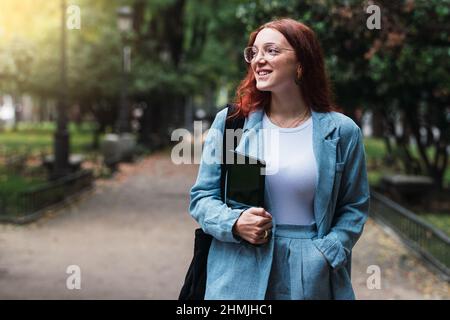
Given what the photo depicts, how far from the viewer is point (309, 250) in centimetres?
276

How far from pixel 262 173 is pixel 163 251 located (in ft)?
27.1

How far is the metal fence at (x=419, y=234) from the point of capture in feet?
31.5

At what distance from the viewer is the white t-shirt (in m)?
2.77

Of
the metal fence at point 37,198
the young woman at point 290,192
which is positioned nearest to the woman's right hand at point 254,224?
the young woman at point 290,192

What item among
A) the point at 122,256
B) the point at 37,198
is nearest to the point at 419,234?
the point at 122,256

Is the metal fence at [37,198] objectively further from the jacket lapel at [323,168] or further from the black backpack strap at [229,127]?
the jacket lapel at [323,168]

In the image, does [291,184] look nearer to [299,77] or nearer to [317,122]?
[317,122]

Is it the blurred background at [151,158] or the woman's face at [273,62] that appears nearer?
the woman's face at [273,62]

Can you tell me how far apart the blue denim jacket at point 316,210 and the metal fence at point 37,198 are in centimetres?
1054

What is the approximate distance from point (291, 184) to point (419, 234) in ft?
27.9

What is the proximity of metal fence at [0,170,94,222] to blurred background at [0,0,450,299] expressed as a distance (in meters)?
0.04

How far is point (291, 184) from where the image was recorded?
2.77 m

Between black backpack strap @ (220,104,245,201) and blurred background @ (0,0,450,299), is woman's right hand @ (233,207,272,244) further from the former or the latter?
blurred background @ (0,0,450,299)

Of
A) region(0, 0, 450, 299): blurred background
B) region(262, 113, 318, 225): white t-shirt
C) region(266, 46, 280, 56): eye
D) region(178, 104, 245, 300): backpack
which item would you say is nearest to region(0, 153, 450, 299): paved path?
region(0, 0, 450, 299): blurred background
